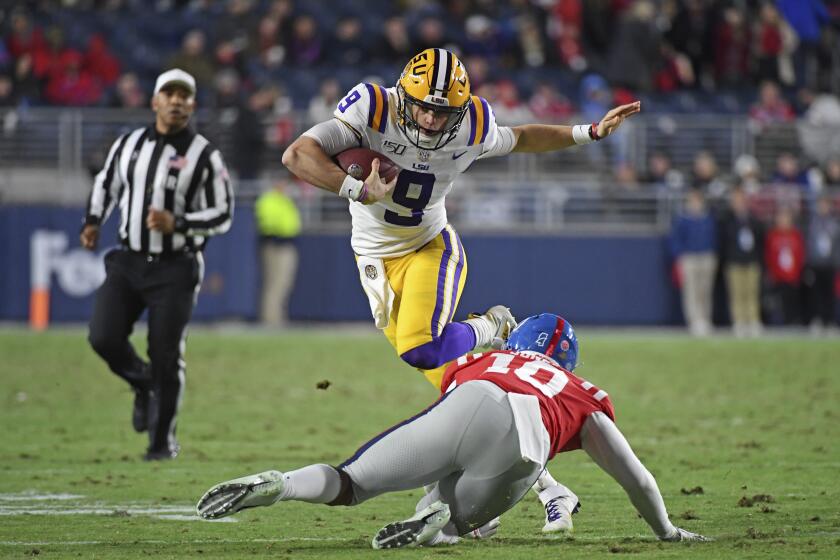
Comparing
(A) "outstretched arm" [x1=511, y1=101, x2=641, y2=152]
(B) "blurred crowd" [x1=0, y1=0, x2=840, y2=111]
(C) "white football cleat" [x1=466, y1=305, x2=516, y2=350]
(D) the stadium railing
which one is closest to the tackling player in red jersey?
(C) "white football cleat" [x1=466, y1=305, x2=516, y2=350]

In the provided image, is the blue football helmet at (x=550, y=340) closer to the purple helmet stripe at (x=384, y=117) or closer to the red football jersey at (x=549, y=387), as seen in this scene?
the red football jersey at (x=549, y=387)

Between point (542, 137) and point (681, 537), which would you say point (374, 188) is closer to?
point (542, 137)

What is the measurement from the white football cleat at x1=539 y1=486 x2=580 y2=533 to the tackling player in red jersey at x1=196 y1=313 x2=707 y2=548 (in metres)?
0.42

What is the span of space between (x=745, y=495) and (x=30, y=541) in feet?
9.57

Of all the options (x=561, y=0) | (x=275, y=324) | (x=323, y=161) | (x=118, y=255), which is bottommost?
(x=275, y=324)

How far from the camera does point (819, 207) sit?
1698cm

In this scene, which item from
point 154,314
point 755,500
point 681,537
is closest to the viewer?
point 681,537

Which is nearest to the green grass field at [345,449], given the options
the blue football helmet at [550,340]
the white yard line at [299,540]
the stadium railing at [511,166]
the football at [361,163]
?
the white yard line at [299,540]

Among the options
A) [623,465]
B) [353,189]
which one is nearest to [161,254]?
[353,189]

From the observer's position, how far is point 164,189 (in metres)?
7.36

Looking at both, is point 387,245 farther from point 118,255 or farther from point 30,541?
point 30,541

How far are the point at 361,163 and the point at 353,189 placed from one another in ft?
1.18

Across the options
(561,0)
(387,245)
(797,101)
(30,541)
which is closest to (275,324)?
(561,0)

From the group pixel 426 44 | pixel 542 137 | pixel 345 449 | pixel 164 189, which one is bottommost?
pixel 345 449
